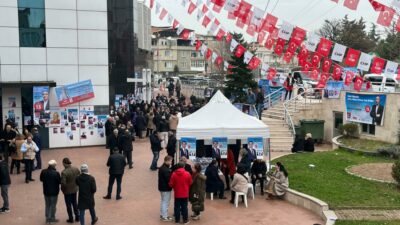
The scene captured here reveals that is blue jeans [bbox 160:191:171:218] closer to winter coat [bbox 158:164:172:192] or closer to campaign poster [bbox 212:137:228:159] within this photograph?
winter coat [bbox 158:164:172:192]

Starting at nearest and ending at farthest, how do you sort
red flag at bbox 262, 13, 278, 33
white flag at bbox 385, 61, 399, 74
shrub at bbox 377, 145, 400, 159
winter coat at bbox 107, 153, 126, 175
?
winter coat at bbox 107, 153, 126, 175 → white flag at bbox 385, 61, 399, 74 → red flag at bbox 262, 13, 278, 33 → shrub at bbox 377, 145, 400, 159

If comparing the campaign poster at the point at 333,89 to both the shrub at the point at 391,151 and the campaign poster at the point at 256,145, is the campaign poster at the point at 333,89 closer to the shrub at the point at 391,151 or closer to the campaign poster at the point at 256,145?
the shrub at the point at 391,151

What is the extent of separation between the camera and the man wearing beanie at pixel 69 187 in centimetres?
1207

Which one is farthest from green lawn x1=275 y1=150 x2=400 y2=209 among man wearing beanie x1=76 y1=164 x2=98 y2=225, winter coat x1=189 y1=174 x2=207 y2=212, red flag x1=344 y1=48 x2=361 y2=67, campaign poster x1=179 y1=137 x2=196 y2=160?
man wearing beanie x1=76 y1=164 x2=98 y2=225

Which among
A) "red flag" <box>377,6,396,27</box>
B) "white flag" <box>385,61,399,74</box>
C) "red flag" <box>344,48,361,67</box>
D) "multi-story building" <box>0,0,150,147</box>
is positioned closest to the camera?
"red flag" <box>377,6,396,27</box>

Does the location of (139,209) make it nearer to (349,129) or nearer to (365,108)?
(349,129)

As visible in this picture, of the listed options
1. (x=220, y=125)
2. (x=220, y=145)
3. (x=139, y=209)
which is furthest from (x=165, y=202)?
(x=220, y=125)

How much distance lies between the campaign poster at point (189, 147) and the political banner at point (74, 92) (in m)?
10.0

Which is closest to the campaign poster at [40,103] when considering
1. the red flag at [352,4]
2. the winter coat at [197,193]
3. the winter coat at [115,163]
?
the winter coat at [115,163]

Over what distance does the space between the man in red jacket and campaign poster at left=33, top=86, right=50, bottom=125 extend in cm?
1317

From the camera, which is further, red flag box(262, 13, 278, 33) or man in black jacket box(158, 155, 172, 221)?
red flag box(262, 13, 278, 33)

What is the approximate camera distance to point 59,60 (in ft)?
78.0

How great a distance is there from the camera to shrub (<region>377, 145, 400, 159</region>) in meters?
20.3

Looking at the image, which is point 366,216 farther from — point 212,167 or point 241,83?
point 241,83
